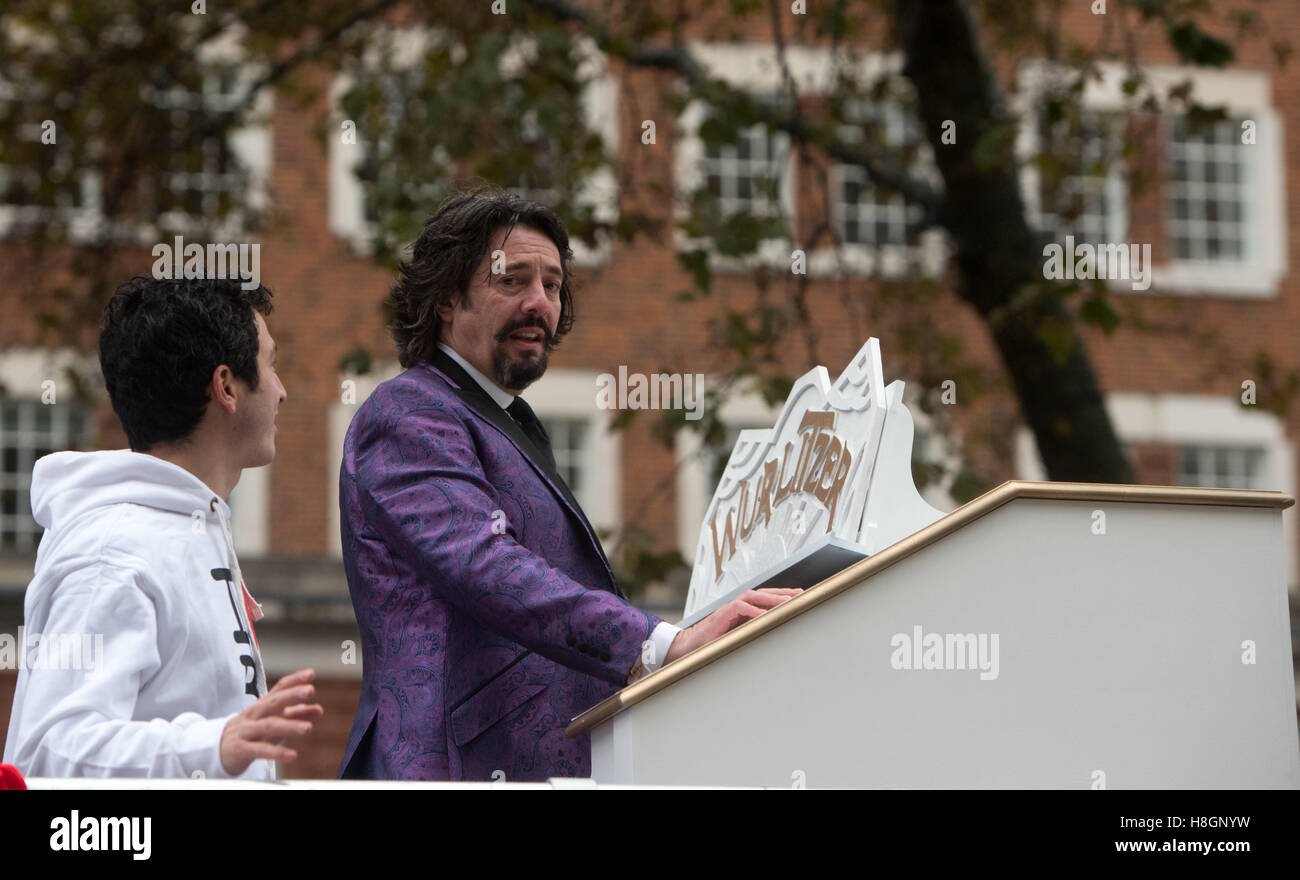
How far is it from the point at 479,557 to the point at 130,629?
0.61 meters

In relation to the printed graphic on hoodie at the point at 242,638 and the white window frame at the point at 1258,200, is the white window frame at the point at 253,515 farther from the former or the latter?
the printed graphic on hoodie at the point at 242,638

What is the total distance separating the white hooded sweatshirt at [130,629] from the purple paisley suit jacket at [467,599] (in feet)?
0.90

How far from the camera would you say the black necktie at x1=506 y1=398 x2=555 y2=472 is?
363cm

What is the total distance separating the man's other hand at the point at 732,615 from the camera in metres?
3.01

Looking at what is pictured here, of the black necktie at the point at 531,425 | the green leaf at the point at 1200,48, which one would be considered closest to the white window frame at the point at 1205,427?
the green leaf at the point at 1200,48

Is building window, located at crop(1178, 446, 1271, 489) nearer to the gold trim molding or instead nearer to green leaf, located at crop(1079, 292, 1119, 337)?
green leaf, located at crop(1079, 292, 1119, 337)

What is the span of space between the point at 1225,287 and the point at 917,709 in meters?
17.1

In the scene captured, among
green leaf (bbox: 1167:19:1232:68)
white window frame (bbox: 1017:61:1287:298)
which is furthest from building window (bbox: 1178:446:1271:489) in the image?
green leaf (bbox: 1167:19:1232:68)

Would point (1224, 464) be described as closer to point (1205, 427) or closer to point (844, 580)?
point (1205, 427)

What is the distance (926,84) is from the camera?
8.85 metres

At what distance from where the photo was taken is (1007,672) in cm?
274

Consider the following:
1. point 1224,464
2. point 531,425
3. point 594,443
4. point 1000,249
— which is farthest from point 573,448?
point 531,425

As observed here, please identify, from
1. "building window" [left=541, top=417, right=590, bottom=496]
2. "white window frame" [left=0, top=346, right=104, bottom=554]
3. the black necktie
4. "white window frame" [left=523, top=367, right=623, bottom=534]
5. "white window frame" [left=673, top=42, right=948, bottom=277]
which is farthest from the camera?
"building window" [left=541, top=417, right=590, bottom=496]

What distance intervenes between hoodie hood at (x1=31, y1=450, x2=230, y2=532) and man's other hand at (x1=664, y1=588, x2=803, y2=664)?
78 centimetres
